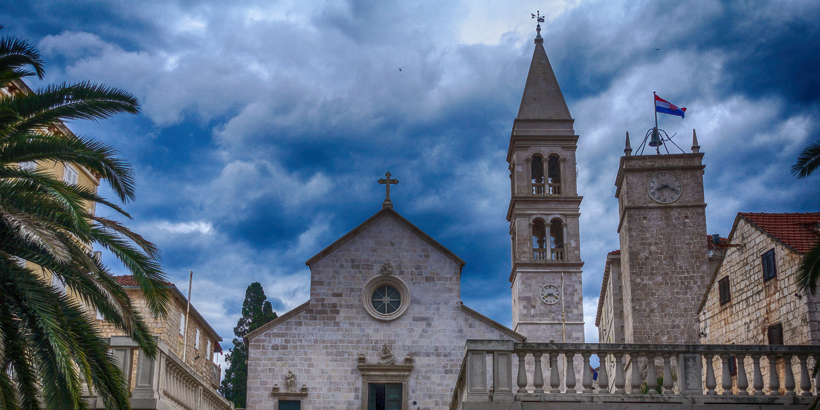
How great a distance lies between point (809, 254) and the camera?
1264 cm

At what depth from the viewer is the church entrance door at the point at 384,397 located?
26.1 m

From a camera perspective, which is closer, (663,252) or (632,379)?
(632,379)

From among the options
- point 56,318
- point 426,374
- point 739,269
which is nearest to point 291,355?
point 426,374

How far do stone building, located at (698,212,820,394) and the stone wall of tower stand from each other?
9.13 m

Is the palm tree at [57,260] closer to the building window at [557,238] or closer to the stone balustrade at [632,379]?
the stone balustrade at [632,379]

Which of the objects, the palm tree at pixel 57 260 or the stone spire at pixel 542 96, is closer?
the palm tree at pixel 57 260

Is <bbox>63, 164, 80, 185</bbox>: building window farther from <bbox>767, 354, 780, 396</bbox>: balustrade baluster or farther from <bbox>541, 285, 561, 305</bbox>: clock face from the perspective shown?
<bbox>767, 354, 780, 396</bbox>: balustrade baluster

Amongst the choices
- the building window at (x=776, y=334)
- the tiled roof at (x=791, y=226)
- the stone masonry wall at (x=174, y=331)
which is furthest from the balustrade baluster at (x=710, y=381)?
the stone masonry wall at (x=174, y=331)

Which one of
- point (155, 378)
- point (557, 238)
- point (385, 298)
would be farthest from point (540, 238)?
point (155, 378)

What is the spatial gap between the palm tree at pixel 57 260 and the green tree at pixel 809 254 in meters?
9.65

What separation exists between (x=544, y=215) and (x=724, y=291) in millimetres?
18716

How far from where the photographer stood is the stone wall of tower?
1264 inches

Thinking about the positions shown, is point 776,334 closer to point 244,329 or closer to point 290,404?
point 290,404

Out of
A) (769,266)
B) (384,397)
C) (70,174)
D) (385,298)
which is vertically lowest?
(384,397)
